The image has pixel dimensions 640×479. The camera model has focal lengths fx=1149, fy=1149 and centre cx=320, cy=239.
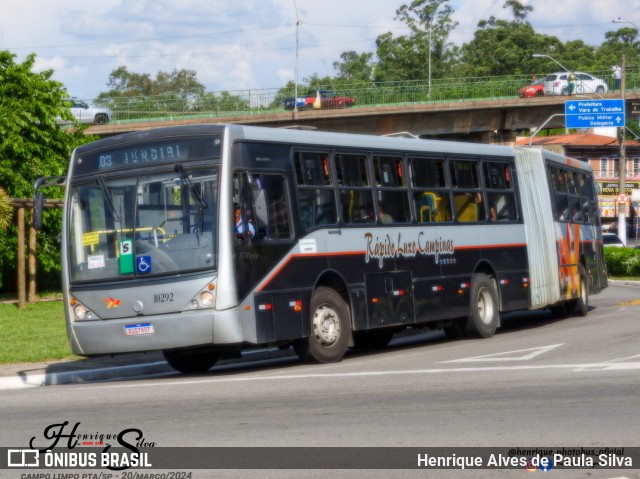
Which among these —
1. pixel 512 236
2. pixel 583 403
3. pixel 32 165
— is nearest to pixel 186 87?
pixel 32 165

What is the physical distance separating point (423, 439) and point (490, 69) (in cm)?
12524

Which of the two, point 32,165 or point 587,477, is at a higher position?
point 32,165

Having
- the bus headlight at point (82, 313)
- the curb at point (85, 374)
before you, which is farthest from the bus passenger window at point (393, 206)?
the bus headlight at point (82, 313)

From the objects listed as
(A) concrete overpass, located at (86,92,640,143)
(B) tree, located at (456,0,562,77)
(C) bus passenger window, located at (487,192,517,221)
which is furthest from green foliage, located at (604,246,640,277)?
(B) tree, located at (456,0,562,77)

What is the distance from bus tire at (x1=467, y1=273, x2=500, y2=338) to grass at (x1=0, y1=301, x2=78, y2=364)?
21.6ft

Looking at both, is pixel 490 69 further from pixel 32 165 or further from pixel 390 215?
pixel 390 215

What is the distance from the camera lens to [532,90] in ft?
191

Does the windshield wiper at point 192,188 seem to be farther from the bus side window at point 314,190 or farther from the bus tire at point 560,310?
the bus tire at point 560,310

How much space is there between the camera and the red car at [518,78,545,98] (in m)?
58.0

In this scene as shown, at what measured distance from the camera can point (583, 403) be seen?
10742 millimetres

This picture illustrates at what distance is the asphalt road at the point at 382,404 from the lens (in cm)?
915

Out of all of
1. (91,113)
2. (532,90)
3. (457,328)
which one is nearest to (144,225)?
(457,328)

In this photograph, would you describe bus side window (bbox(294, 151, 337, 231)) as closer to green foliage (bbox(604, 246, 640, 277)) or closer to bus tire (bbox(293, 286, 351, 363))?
bus tire (bbox(293, 286, 351, 363))

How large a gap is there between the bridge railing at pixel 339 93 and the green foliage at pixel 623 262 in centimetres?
1399
